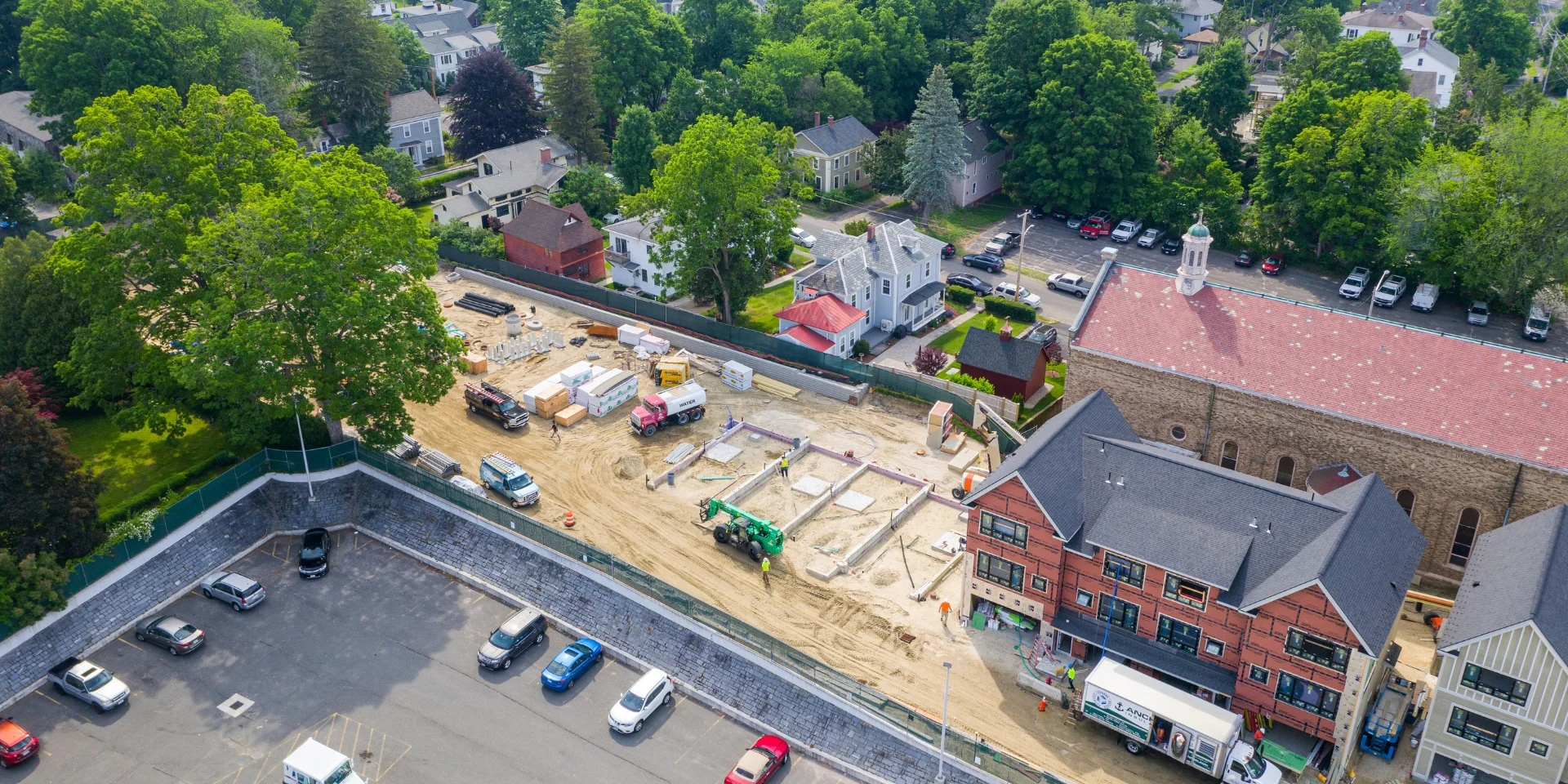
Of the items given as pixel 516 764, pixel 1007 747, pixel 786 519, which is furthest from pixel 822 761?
pixel 786 519

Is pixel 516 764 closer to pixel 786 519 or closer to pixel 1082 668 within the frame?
pixel 786 519

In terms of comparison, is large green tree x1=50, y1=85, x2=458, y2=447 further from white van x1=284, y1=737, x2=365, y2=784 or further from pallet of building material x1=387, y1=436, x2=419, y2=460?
white van x1=284, y1=737, x2=365, y2=784

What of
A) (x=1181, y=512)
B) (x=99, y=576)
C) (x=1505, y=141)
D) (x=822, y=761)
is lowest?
(x=822, y=761)

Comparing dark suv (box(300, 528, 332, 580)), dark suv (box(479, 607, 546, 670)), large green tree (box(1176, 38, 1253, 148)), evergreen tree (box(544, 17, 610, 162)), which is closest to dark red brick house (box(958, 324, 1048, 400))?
dark suv (box(479, 607, 546, 670))

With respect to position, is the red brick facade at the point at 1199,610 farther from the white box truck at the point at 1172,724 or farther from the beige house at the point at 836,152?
the beige house at the point at 836,152

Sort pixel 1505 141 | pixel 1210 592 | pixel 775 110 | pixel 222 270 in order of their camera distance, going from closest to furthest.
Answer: pixel 1210 592 → pixel 222 270 → pixel 1505 141 → pixel 775 110

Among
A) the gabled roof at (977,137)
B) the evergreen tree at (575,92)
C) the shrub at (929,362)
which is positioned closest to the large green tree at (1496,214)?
the gabled roof at (977,137)

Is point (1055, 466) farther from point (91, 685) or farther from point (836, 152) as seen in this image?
point (836, 152)
